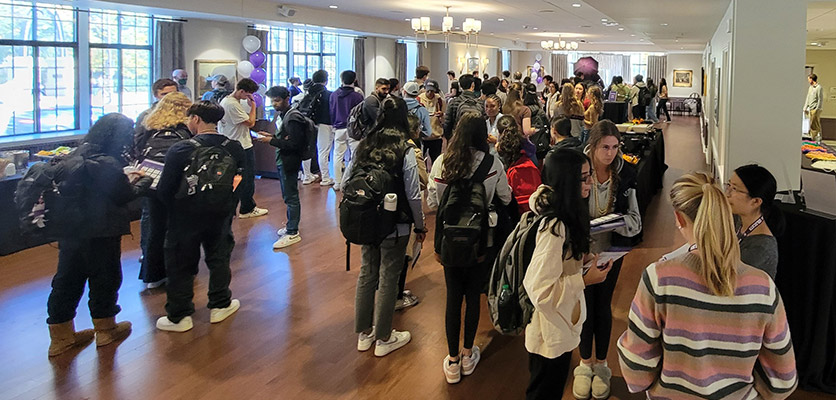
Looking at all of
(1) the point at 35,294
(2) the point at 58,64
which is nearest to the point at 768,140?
(1) the point at 35,294

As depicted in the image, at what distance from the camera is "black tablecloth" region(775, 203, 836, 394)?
123 inches

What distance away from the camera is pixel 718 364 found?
1.79m

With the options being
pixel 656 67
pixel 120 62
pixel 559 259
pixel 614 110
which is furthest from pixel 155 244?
pixel 656 67

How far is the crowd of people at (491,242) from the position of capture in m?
1.77

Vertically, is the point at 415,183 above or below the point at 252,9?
below

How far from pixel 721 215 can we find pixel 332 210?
6.01 meters

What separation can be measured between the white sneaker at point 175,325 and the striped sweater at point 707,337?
3056 millimetres

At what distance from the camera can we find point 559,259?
2.35m

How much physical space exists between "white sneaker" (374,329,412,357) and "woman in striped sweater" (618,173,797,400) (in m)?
2.03

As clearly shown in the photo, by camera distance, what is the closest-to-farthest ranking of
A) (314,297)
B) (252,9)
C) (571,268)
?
1. (571,268)
2. (314,297)
3. (252,9)

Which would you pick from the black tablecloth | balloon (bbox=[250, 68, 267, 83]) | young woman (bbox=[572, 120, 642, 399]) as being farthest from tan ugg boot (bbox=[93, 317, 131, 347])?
balloon (bbox=[250, 68, 267, 83])

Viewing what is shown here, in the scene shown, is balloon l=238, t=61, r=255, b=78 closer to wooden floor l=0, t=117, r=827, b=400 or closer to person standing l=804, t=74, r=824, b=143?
wooden floor l=0, t=117, r=827, b=400

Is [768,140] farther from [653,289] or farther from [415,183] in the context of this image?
[653,289]

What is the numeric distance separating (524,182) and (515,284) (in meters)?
1.28
